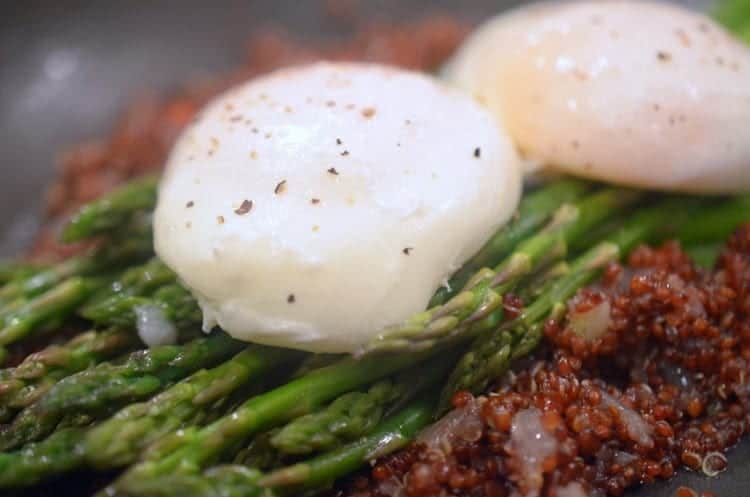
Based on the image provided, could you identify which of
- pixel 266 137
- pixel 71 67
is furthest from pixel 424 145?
pixel 71 67

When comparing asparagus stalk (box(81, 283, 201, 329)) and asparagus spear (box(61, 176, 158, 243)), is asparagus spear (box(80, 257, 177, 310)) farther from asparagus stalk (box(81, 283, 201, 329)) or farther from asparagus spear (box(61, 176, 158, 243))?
asparagus spear (box(61, 176, 158, 243))

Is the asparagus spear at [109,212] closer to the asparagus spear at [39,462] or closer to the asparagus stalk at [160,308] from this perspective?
the asparagus stalk at [160,308]

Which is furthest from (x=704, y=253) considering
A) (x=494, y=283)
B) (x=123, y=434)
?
(x=123, y=434)

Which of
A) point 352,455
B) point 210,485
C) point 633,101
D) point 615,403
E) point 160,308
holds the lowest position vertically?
point 615,403

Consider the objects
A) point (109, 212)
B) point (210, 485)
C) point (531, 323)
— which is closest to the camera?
point (210, 485)

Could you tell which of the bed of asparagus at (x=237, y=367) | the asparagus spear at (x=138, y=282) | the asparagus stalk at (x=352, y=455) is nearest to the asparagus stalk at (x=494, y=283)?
the bed of asparagus at (x=237, y=367)

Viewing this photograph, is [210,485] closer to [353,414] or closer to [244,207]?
[353,414]

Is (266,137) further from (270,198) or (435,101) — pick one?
(435,101)
